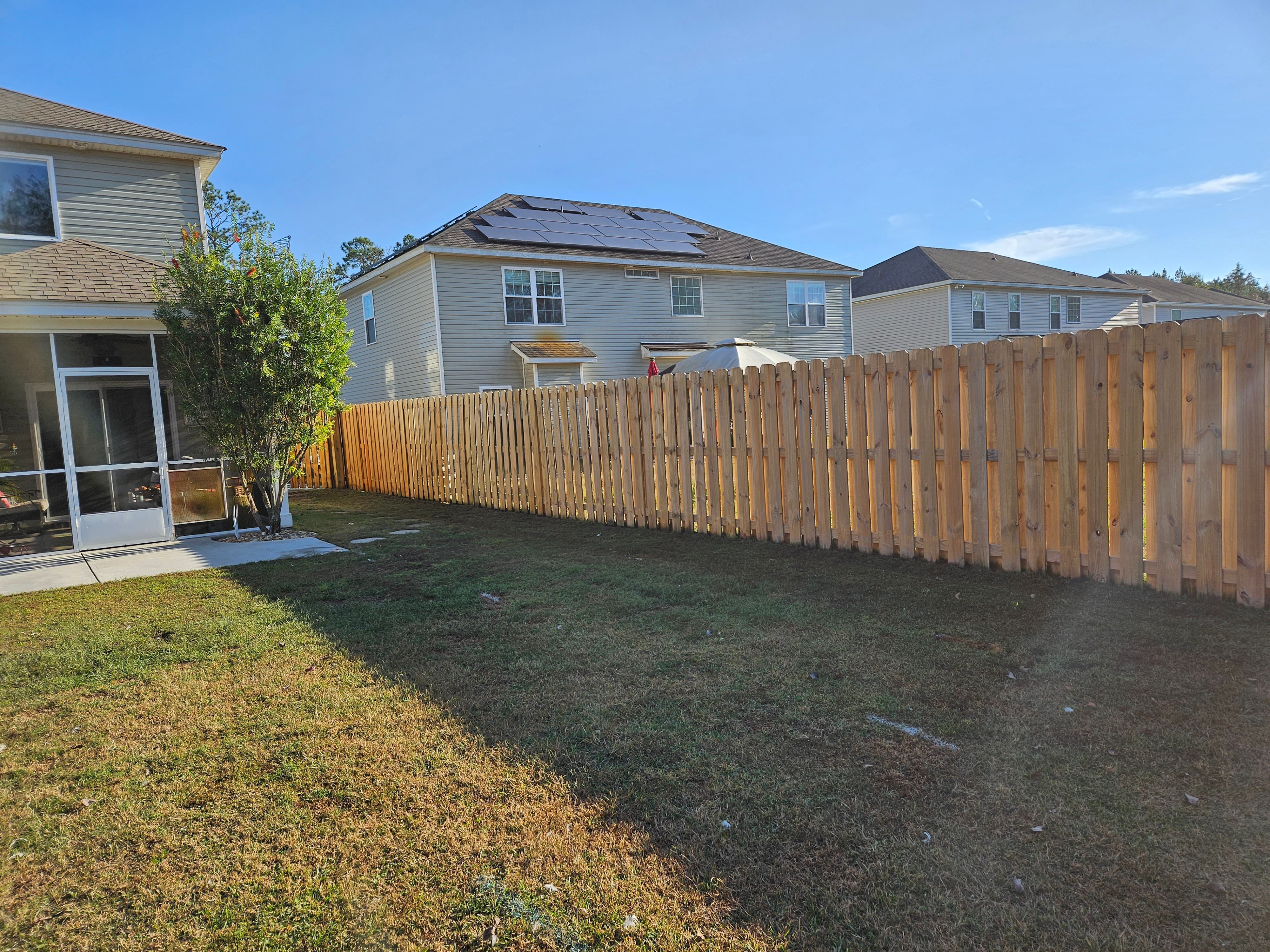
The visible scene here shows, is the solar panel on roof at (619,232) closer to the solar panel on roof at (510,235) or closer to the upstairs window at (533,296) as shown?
the solar panel on roof at (510,235)

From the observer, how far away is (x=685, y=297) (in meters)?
23.6

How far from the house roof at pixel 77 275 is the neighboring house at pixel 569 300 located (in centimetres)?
901

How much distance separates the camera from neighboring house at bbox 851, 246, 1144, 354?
99.4 feet

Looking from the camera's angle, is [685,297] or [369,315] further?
[685,297]

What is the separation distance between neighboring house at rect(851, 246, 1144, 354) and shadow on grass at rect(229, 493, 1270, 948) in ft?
82.0

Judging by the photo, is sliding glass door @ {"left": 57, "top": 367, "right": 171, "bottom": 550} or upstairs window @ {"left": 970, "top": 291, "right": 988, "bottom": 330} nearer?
sliding glass door @ {"left": 57, "top": 367, "right": 171, "bottom": 550}

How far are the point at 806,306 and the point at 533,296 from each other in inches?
399

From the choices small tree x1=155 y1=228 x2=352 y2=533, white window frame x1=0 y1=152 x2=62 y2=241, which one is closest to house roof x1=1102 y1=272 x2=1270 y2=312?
small tree x1=155 y1=228 x2=352 y2=533

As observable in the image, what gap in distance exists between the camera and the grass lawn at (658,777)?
7.47 ft

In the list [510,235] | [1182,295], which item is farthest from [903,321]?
[1182,295]

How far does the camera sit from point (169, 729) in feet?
12.6

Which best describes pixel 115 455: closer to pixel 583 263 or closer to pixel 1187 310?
pixel 583 263

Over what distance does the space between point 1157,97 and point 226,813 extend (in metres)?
17.3

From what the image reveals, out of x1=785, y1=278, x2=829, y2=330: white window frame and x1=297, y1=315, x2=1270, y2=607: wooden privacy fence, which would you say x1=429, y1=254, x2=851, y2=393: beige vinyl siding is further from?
x1=297, y1=315, x2=1270, y2=607: wooden privacy fence
